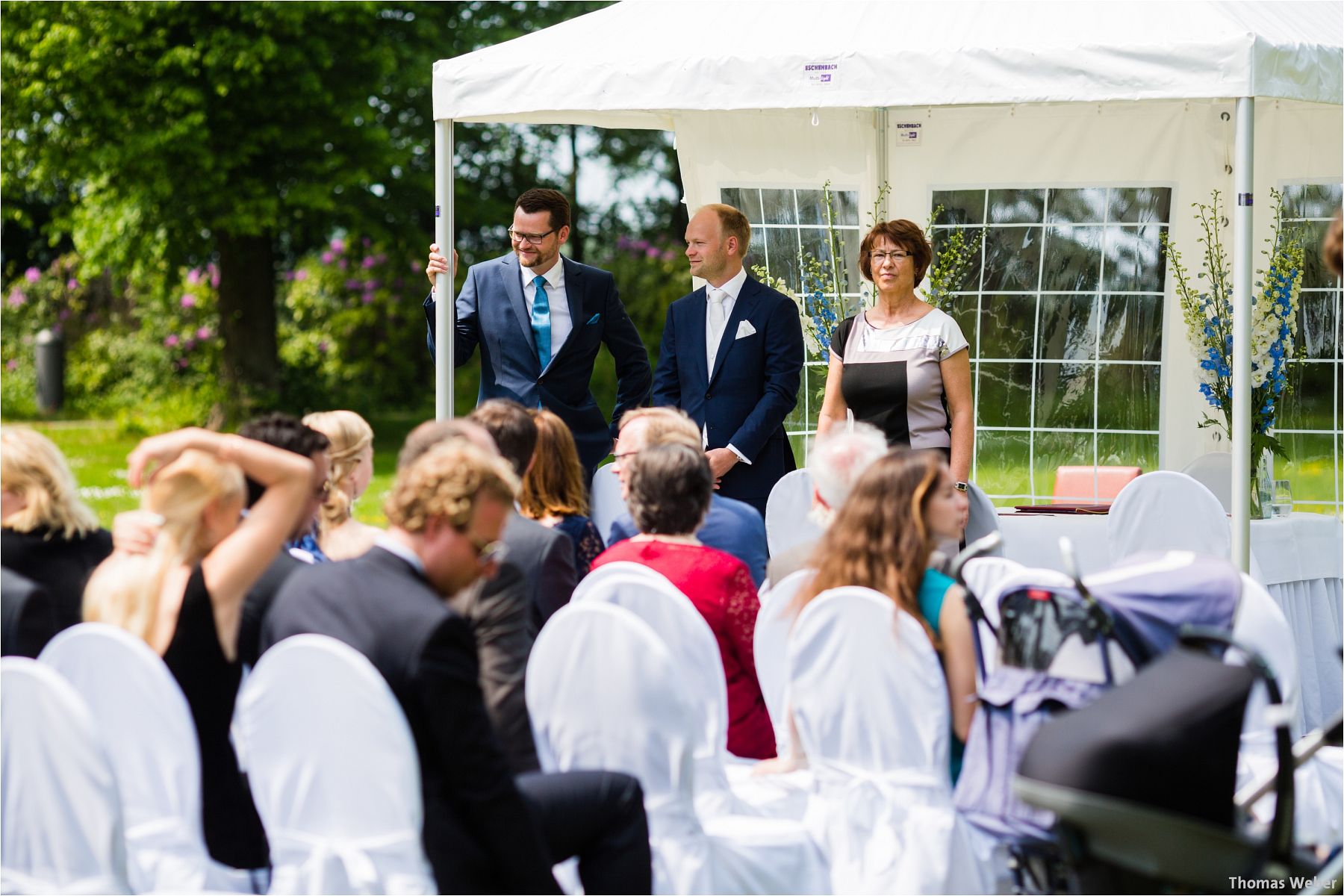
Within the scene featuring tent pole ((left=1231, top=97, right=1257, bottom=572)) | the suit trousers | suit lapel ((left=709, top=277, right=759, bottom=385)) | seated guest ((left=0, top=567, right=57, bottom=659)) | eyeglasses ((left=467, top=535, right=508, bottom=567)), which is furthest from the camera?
suit lapel ((left=709, top=277, right=759, bottom=385))

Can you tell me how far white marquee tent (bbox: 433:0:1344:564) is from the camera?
444cm

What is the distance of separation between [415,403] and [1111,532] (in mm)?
15364

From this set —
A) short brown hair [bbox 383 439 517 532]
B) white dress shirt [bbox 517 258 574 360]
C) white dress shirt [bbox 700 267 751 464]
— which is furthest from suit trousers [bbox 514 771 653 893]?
white dress shirt [bbox 517 258 574 360]

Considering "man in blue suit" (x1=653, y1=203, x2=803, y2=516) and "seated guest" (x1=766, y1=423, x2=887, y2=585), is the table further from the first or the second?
"seated guest" (x1=766, y1=423, x2=887, y2=585)

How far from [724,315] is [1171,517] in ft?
5.66

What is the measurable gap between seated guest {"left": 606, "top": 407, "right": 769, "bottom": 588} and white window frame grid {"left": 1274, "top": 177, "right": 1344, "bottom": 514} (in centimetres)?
316

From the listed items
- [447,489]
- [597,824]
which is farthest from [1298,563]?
[447,489]

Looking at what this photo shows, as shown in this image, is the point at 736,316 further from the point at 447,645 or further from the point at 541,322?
the point at 447,645

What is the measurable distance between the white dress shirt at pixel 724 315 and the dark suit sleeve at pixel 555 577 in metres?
1.83

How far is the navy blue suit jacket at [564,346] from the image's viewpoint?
5.42 m

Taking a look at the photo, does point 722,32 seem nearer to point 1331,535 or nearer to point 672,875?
point 1331,535

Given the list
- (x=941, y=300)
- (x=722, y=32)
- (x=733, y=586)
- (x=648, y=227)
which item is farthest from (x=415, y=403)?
(x=733, y=586)

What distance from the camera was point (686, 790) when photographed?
116 inches

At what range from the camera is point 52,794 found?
101 inches
